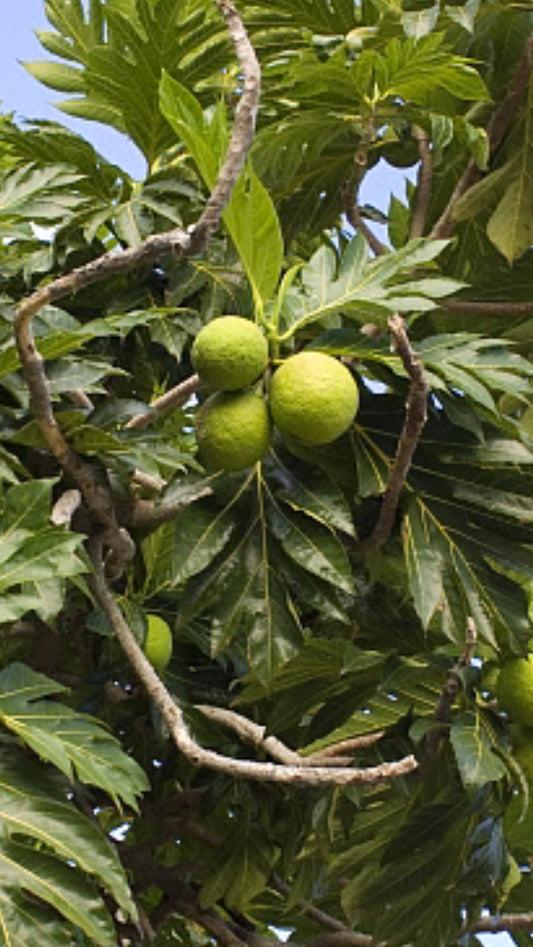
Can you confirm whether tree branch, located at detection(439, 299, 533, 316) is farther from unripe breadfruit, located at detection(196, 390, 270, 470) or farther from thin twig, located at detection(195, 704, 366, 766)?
thin twig, located at detection(195, 704, 366, 766)

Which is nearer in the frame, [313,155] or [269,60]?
[313,155]

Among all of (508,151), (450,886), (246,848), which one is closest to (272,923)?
(246,848)

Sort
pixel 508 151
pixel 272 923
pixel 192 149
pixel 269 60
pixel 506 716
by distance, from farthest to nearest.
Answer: pixel 272 923, pixel 269 60, pixel 508 151, pixel 506 716, pixel 192 149

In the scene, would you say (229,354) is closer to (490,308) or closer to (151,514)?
(151,514)

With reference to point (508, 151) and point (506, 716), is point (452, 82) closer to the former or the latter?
point (508, 151)

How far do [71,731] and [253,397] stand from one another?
0.45 metres

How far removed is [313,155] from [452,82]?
→ 1.00 ft

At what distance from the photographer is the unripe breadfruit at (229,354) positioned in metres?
1.71

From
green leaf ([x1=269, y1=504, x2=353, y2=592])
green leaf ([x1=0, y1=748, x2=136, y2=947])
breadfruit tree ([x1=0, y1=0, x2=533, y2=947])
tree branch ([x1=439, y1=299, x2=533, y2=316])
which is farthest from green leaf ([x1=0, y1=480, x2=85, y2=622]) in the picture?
tree branch ([x1=439, y1=299, x2=533, y2=316])

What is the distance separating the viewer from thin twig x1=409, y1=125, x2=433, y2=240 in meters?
2.27

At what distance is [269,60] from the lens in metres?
2.55

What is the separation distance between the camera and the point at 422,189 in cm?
231

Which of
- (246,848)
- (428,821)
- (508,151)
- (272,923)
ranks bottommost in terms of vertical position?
(272,923)

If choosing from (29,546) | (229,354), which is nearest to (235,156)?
(229,354)
